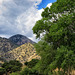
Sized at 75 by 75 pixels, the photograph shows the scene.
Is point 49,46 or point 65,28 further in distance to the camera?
point 49,46

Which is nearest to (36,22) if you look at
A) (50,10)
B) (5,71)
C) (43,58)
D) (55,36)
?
(50,10)

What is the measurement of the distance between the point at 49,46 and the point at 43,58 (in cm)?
249

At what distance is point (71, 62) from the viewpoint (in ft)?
44.1

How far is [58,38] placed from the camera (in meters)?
14.6

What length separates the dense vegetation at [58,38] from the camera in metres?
13.8

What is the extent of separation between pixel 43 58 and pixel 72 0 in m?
11.0

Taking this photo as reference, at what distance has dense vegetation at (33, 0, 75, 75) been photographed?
13782 mm

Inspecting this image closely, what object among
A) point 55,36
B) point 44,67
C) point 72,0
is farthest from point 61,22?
point 44,67

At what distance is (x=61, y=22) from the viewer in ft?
46.3

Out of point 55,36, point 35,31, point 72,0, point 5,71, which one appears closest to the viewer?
point 55,36

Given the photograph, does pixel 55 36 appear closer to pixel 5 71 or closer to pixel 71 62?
pixel 71 62

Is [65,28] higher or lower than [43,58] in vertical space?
higher

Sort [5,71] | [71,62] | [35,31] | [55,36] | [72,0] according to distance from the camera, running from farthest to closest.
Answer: [5,71]
[35,31]
[72,0]
[55,36]
[71,62]

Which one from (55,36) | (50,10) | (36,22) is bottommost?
(55,36)
